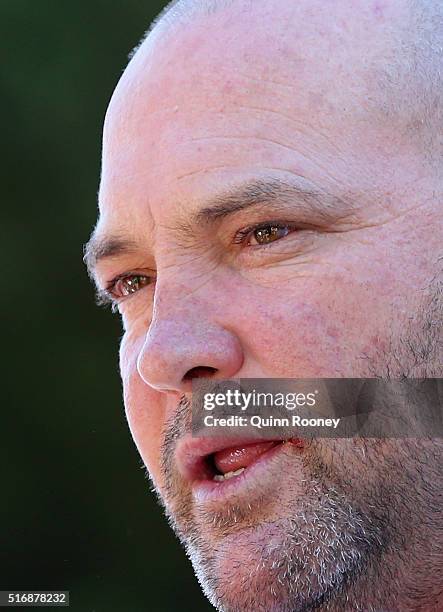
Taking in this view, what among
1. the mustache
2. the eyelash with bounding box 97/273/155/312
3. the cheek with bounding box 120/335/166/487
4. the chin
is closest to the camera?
the chin

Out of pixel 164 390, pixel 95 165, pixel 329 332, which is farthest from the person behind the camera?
pixel 95 165

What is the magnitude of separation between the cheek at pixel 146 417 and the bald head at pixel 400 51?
2.07ft

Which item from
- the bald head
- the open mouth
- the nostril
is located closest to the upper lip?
the open mouth

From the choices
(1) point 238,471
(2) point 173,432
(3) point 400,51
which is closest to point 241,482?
(1) point 238,471

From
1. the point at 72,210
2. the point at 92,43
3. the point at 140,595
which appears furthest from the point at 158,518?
the point at 92,43

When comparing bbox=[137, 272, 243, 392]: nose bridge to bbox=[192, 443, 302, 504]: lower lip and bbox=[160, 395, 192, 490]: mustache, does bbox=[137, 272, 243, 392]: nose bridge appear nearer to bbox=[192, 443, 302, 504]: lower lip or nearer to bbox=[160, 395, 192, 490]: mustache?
bbox=[160, 395, 192, 490]: mustache

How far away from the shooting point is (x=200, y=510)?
174 centimetres

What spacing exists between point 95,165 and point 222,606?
2.98 m

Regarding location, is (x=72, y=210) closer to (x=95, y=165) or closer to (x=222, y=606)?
(x=95, y=165)

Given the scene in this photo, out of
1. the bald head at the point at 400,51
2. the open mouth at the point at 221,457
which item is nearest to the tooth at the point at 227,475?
the open mouth at the point at 221,457
